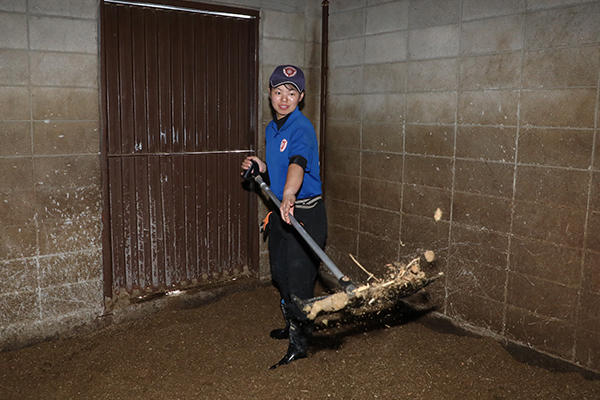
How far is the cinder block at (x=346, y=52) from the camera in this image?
4.02 meters

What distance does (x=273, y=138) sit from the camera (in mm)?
3154

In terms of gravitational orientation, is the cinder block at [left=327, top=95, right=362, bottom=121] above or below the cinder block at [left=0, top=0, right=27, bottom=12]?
below

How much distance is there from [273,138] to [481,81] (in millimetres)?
1355

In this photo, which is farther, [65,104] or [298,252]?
[65,104]

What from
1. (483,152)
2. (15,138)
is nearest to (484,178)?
(483,152)

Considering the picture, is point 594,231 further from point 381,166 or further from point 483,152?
point 381,166

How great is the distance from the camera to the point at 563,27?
2850 millimetres

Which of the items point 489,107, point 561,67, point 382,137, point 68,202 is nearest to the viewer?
point 561,67

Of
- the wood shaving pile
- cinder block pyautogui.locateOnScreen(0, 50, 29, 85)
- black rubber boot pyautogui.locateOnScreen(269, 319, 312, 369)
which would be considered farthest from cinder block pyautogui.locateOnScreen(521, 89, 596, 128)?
cinder block pyautogui.locateOnScreen(0, 50, 29, 85)

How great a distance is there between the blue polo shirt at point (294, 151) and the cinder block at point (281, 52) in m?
1.12

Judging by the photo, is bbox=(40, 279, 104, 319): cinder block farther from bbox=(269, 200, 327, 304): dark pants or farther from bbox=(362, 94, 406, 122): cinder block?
bbox=(362, 94, 406, 122): cinder block

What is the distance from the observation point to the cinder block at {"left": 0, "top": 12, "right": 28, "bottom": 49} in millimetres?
3061

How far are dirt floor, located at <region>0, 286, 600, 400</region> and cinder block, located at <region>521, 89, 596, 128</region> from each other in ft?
4.63

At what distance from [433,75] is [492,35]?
0.47m
